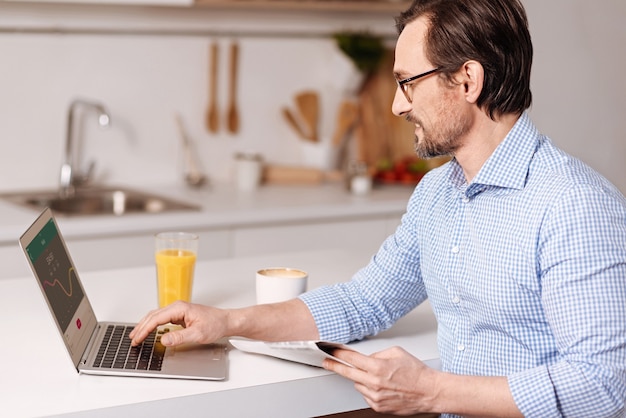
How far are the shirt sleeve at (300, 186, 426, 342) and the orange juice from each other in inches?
9.3

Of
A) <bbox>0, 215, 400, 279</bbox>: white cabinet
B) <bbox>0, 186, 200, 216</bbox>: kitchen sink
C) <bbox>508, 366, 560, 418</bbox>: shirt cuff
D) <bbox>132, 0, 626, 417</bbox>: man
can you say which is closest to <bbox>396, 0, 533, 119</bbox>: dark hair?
<bbox>132, 0, 626, 417</bbox>: man

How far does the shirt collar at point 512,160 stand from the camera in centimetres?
148

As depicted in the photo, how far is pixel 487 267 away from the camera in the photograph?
58.3 inches

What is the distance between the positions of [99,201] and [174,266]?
168cm

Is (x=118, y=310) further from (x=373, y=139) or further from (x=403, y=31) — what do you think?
(x=373, y=139)

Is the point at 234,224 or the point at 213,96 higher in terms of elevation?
the point at 213,96

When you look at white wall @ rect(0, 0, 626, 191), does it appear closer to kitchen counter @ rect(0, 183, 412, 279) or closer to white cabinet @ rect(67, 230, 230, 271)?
kitchen counter @ rect(0, 183, 412, 279)

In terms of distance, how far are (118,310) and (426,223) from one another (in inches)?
24.7

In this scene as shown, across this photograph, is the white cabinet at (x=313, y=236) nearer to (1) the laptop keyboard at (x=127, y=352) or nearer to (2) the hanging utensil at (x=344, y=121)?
(2) the hanging utensil at (x=344, y=121)

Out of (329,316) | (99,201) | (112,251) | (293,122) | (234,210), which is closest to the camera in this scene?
(329,316)

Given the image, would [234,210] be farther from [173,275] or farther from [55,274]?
[55,274]

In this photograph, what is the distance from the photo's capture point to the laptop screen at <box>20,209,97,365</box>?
1.42 meters

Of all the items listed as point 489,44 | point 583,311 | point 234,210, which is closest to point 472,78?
point 489,44

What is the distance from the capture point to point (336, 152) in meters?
3.91
